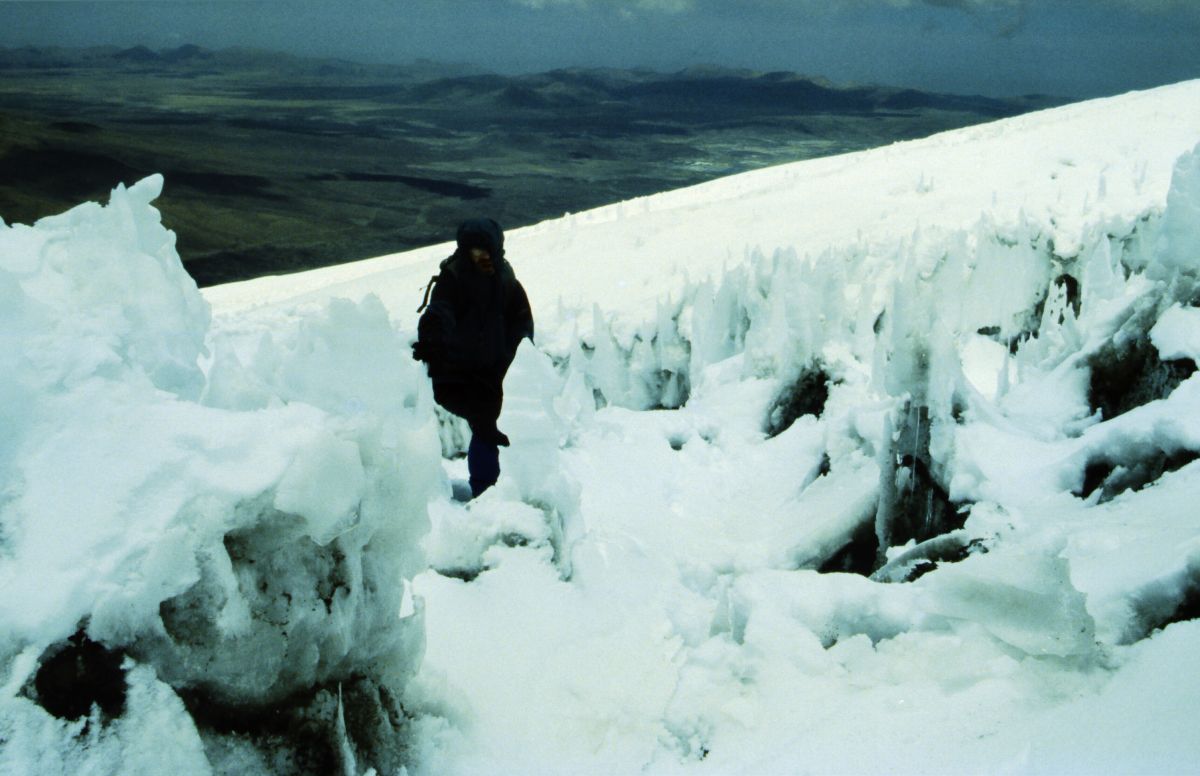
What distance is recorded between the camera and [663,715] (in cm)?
250

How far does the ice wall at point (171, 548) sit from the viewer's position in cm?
167

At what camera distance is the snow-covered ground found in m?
1.78

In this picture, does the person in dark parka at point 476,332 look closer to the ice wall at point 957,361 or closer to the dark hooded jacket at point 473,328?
the dark hooded jacket at point 473,328

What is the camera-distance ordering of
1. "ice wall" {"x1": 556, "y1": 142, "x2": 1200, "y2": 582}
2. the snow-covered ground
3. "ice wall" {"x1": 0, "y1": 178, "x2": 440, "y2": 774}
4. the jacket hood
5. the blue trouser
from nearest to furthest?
"ice wall" {"x1": 0, "y1": 178, "x2": 440, "y2": 774}, the snow-covered ground, "ice wall" {"x1": 556, "y1": 142, "x2": 1200, "y2": 582}, the jacket hood, the blue trouser

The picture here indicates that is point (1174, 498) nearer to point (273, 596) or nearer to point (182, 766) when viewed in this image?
point (273, 596)

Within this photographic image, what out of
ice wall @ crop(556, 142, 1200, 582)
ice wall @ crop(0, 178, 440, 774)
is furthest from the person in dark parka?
ice wall @ crop(0, 178, 440, 774)

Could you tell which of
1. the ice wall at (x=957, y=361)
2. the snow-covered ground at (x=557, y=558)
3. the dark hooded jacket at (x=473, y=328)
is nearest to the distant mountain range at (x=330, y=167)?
the ice wall at (x=957, y=361)

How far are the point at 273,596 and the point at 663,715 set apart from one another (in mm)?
1197

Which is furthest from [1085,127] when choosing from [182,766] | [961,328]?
[182,766]

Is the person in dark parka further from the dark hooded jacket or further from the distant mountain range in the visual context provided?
the distant mountain range

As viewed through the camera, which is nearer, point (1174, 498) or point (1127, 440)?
point (1174, 498)

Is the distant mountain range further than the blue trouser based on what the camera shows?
Yes

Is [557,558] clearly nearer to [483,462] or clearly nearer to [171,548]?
[483,462]

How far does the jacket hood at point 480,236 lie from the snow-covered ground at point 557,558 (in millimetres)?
996
